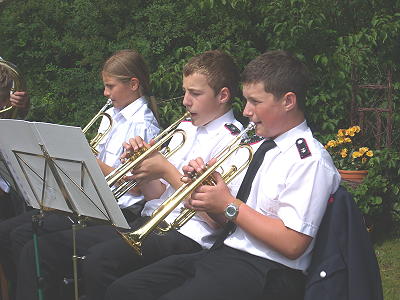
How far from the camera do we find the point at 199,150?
336 centimetres

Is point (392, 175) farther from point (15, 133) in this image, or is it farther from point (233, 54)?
point (15, 133)

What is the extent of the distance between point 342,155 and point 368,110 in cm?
56

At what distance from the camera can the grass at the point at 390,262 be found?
3.98 m

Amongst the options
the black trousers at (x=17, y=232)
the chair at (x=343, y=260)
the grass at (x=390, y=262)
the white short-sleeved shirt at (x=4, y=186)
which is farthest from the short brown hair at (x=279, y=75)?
the white short-sleeved shirt at (x=4, y=186)

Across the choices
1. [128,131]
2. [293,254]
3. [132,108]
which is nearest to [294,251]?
[293,254]

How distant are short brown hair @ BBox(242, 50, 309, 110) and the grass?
5.46 feet

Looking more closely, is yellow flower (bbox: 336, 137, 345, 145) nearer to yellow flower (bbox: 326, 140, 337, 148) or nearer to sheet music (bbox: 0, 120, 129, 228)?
yellow flower (bbox: 326, 140, 337, 148)

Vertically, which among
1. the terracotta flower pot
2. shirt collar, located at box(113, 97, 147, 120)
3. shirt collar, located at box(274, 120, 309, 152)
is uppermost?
shirt collar, located at box(113, 97, 147, 120)

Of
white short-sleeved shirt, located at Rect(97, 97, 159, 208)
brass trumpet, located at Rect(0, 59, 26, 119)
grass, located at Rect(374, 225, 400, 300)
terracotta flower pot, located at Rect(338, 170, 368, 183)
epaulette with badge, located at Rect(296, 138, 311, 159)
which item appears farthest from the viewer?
terracotta flower pot, located at Rect(338, 170, 368, 183)

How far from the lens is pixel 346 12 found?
17.5 feet

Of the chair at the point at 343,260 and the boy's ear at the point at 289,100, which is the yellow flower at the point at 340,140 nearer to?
the boy's ear at the point at 289,100

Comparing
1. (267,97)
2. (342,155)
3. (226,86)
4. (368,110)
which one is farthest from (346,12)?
(267,97)

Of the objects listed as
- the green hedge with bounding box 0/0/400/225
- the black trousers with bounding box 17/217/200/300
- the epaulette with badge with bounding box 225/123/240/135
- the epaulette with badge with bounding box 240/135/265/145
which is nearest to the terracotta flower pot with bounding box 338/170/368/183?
the green hedge with bounding box 0/0/400/225

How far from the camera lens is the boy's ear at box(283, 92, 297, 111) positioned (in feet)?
8.97
